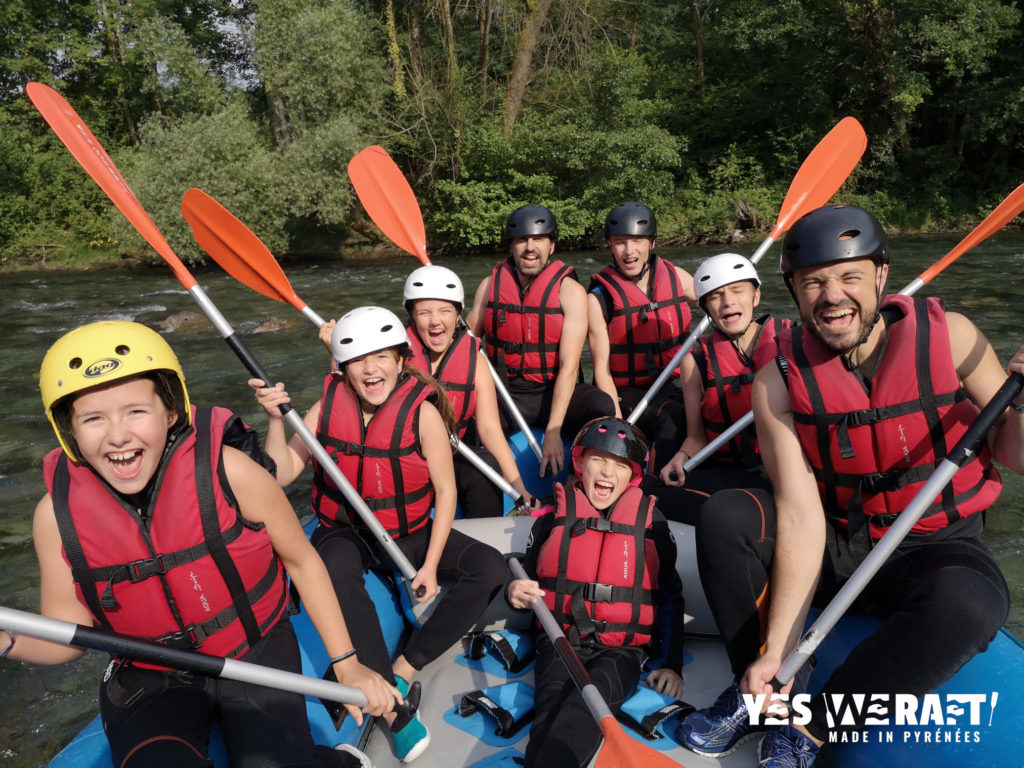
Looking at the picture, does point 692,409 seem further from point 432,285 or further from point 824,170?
point 824,170

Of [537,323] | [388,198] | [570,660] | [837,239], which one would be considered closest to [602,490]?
[570,660]

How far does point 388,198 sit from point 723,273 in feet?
8.02

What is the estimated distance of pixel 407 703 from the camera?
2.08 m

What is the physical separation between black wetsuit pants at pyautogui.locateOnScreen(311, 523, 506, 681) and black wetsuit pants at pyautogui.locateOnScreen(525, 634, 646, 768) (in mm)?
284

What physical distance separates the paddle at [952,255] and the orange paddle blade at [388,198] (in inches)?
92.9

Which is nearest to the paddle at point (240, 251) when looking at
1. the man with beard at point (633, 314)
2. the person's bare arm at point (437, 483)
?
the person's bare arm at point (437, 483)

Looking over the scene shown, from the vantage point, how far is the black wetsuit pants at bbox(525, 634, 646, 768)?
1891 mm

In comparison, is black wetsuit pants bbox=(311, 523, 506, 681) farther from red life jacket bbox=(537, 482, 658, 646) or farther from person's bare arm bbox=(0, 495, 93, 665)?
person's bare arm bbox=(0, 495, 93, 665)

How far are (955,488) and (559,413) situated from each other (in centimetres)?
210

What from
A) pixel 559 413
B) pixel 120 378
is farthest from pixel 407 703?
pixel 559 413

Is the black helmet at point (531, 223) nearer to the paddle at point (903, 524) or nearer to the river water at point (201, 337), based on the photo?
the river water at point (201, 337)

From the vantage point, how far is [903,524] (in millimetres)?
1836

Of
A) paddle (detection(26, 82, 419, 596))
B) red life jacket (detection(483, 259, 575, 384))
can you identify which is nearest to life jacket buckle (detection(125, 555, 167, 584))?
paddle (detection(26, 82, 419, 596))

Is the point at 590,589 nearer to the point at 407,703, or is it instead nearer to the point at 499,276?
the point at 407,703
